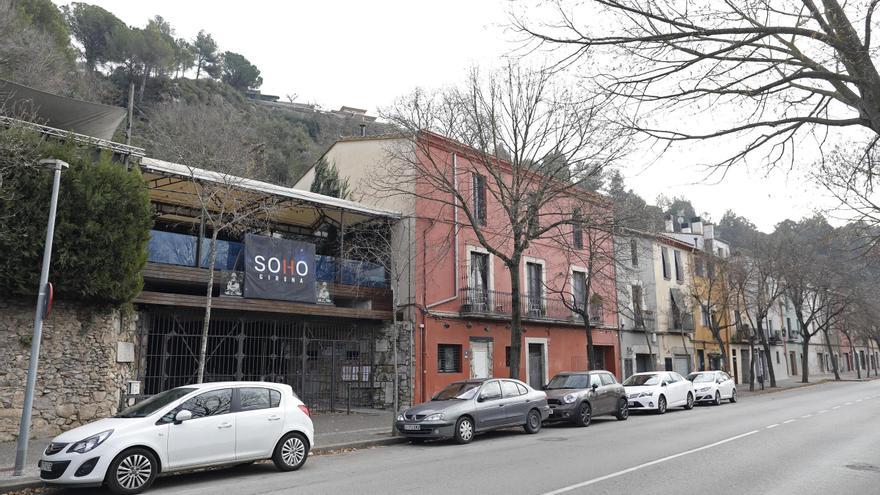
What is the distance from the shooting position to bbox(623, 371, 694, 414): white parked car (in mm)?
20438

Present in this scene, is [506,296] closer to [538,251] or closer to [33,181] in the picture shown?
[538,251]

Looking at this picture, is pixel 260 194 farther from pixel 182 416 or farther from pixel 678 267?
pixel 678 267

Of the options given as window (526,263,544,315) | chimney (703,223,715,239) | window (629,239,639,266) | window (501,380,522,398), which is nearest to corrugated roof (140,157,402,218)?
window (501,380,522,398)

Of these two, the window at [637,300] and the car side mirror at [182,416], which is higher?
the window at [637,300]

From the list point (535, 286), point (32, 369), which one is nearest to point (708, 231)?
point (535, 286)

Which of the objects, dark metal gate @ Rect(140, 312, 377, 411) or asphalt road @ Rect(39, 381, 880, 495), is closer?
asphalt road @ Rect(39, 381, 880, 495)

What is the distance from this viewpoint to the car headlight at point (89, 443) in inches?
316

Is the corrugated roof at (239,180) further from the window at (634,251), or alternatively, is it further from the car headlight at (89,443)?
the window at (634,251)

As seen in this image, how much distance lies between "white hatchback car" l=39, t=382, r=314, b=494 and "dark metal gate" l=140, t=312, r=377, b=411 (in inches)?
310

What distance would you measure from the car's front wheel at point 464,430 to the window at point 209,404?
5.24 m

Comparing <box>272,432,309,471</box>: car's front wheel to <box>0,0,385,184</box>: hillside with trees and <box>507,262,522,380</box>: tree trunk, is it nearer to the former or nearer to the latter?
<box>507,262,522,380</box>: tree trunk

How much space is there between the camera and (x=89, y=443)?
8086mm

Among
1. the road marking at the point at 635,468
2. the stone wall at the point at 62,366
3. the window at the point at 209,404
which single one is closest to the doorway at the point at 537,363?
the road marking at the point at 635,468

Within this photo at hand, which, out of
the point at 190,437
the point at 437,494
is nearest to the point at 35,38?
the point at 190,437
